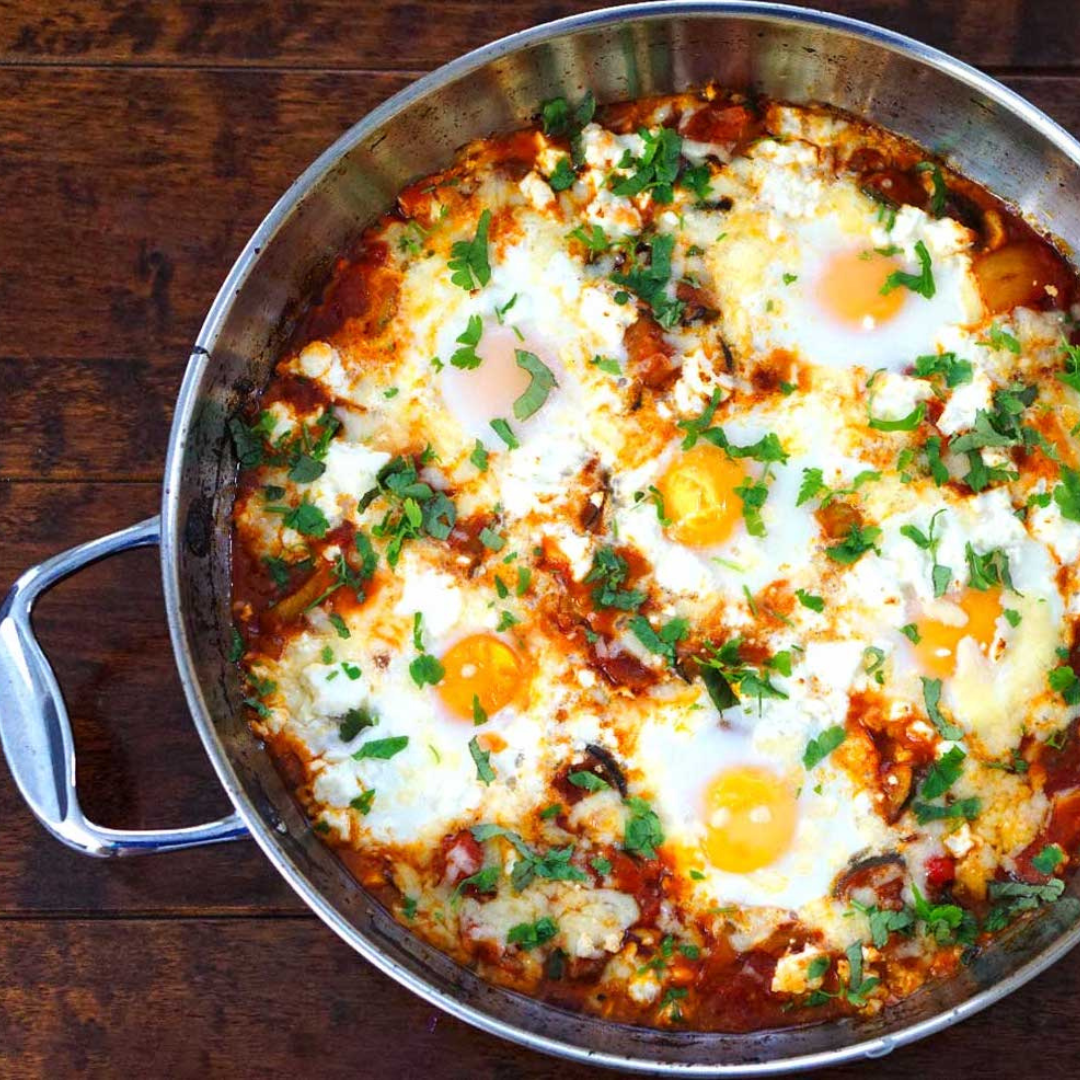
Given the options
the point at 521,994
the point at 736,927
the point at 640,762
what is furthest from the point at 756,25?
the point at 521,994

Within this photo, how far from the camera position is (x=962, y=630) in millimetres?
3365

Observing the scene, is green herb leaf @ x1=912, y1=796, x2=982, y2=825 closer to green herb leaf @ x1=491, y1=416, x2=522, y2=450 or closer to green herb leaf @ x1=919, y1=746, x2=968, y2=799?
green herb leaf @ x1=919, y1=746, x2=968, y2=799

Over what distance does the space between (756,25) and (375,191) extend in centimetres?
113

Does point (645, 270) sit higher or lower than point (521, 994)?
higher

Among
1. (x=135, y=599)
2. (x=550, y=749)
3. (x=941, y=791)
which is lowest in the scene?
(x=941, y=791)

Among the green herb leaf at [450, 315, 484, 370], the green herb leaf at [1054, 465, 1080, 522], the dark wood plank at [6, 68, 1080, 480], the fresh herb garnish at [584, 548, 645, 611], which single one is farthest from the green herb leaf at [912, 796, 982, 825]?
the dark wood plank at [6, 68, 1080, 480]

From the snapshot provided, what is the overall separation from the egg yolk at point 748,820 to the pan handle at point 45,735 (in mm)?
1261

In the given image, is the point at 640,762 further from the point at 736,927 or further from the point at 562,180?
the point at 562,180

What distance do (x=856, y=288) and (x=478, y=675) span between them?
150cm

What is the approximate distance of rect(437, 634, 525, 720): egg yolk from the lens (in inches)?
132

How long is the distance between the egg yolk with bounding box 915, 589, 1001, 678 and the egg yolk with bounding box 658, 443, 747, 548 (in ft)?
2.01

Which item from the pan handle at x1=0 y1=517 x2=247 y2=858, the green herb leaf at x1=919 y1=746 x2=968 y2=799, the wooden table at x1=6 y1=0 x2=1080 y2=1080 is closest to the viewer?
the pan handle at x1=0 y1=517 x2=247 y2=858

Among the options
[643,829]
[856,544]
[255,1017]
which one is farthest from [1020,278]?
[255,1017]

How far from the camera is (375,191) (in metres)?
3.49
